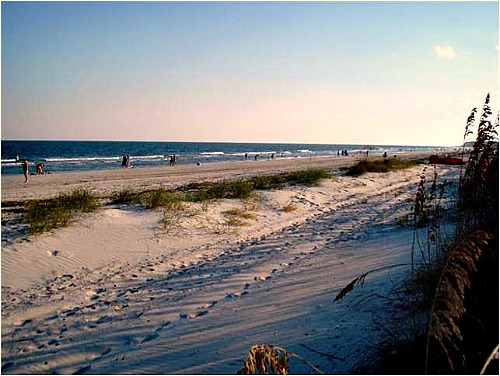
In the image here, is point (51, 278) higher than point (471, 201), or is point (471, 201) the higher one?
point (471, 201)

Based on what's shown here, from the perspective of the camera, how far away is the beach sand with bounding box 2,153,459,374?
13.8ft

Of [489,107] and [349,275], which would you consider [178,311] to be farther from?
[489,107]

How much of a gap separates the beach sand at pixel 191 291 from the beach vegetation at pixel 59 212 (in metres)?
0.34

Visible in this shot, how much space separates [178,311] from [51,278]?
8.98 feet

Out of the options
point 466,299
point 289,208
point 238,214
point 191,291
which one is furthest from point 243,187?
point 466,299

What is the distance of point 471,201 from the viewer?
424cm

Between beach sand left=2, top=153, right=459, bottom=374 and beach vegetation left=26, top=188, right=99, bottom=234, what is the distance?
34 centimetres

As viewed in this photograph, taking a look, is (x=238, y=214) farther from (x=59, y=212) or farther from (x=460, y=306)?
(x=460, y=306)

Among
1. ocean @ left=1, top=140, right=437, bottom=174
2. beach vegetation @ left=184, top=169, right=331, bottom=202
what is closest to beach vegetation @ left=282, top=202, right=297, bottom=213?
beach vegetation @ left=184, top=169, right=331, bottom=202

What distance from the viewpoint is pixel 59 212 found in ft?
31.3

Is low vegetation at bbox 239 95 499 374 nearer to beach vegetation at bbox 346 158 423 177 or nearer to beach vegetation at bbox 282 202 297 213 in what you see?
beach vegetation at bbox 282 202 297 213

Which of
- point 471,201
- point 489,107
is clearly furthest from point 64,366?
point 489,107

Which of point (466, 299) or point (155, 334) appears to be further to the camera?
point (155, 334)

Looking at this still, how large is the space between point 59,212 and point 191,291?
15.7ft
